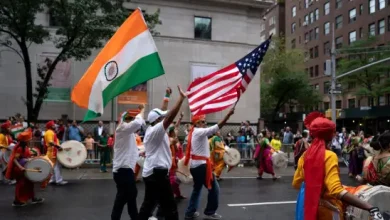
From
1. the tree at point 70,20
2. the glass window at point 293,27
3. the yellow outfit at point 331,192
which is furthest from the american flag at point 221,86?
the glass window at point 293,27

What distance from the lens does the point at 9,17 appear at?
58.2ft

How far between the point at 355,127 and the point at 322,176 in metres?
51.3

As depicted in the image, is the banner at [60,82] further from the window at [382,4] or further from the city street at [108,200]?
the window at [382,4]

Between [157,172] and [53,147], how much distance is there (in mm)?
7176

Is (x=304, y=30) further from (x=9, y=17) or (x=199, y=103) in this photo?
(x=199, y=103)

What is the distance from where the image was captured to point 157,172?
18.8 ft

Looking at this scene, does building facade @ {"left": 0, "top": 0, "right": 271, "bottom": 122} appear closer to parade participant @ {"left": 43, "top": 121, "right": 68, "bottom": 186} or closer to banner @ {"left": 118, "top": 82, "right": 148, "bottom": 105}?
banner @ {"left": 118, "top": 82, "right": 148, "bottom": 105}

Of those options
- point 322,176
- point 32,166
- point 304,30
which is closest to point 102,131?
point 32,166

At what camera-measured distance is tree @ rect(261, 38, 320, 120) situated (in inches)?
1779

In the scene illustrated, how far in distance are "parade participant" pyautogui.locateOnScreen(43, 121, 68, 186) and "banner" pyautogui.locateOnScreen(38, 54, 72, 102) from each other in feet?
44.1

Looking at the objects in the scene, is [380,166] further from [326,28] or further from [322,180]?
[326,28]

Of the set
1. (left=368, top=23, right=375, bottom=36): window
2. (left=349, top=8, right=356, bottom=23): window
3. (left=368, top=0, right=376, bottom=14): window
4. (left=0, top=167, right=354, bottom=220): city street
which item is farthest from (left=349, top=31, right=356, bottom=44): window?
(left=0, top=167, right=354, bottom=220): city street

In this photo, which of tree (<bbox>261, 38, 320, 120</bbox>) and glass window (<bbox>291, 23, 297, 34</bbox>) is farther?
glass window (<bbox>291, 23, 297, 34</bbox>)

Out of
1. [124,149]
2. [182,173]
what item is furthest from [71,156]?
[124,149]
